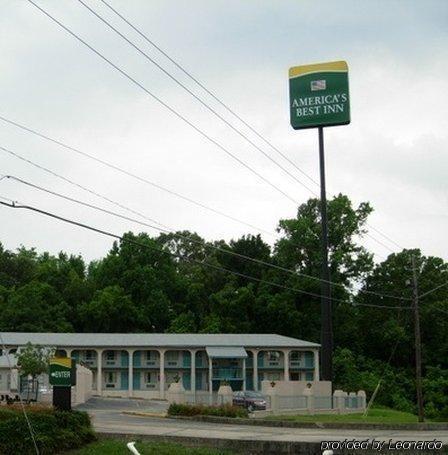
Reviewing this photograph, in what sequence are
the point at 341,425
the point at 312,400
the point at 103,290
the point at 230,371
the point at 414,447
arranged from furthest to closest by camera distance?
the point at 103,290 → the point at 230,371 → the point at 312,400 → the point at 341,425 → the point at 414,447

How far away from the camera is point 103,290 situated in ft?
303

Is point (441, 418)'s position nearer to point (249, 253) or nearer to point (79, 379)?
point (79, 379)

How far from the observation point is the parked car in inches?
1886

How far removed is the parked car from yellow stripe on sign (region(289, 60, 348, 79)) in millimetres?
20329

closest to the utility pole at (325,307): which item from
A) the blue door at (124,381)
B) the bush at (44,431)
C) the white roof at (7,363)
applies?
the white roof at (7,363)

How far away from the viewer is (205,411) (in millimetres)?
39125

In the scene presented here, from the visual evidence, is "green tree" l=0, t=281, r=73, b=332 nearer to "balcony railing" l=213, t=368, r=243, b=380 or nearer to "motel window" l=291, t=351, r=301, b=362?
"balcony railing" l=213, t=368, r=243, b=380

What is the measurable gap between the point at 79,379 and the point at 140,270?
4365cm

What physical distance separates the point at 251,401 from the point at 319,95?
19928 mm

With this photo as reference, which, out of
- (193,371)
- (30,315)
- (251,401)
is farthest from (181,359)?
(251,401)

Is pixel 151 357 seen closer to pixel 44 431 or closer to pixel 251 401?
pixel 251 401

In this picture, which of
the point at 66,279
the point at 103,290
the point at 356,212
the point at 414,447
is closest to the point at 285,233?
the point at 356,212

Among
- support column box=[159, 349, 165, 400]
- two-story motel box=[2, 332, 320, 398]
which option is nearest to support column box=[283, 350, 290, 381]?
two-story motel box=[2, 332, 320, 398]

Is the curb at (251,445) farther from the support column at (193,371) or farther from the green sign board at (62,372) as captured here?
the support column at (193,371)
